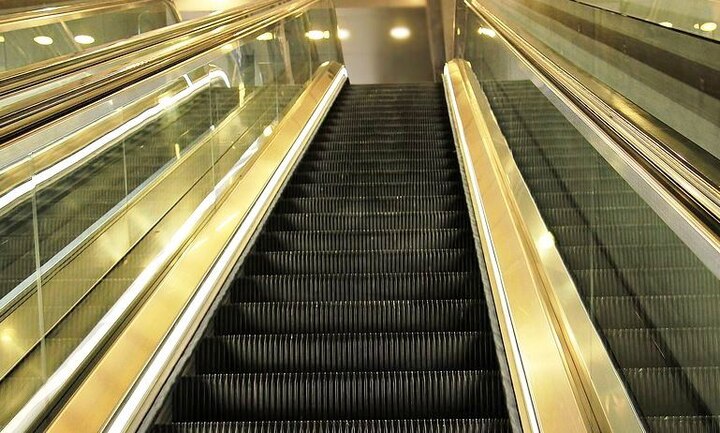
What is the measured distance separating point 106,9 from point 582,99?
4.87 metres

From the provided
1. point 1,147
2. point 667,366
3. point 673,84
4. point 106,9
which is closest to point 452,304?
point 673,84

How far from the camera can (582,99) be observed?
299 centimetres

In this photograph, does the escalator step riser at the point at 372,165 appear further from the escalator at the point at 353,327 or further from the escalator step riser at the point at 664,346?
the escalator step riser at the point at 664,346

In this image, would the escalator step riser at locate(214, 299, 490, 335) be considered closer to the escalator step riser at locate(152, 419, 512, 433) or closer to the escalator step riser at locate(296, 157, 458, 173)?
the escalator step riser at locate(152, 419, 512, 433)

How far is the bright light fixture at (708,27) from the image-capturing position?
301 cm

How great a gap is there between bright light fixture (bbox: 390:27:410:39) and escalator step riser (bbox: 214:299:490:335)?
16129 mm

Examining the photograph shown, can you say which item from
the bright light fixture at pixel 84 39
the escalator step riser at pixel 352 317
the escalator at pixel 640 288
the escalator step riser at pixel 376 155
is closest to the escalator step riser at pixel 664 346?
the escalator at pixel 640 288

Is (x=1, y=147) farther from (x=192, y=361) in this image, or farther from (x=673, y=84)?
(x=673, y=84)

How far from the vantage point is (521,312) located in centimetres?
313

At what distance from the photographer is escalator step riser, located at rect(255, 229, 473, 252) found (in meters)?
4.61

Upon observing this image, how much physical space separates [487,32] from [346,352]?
Result: 3.74 meters

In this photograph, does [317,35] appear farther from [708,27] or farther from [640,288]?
[640,288]

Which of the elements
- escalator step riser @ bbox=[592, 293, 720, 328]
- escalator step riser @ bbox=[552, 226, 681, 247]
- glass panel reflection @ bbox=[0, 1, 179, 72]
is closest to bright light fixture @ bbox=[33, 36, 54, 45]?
glass panel reflection @ bbox=[0, 1, 179, 72]

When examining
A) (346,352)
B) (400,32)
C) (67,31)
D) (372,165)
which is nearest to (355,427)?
(346,352)
